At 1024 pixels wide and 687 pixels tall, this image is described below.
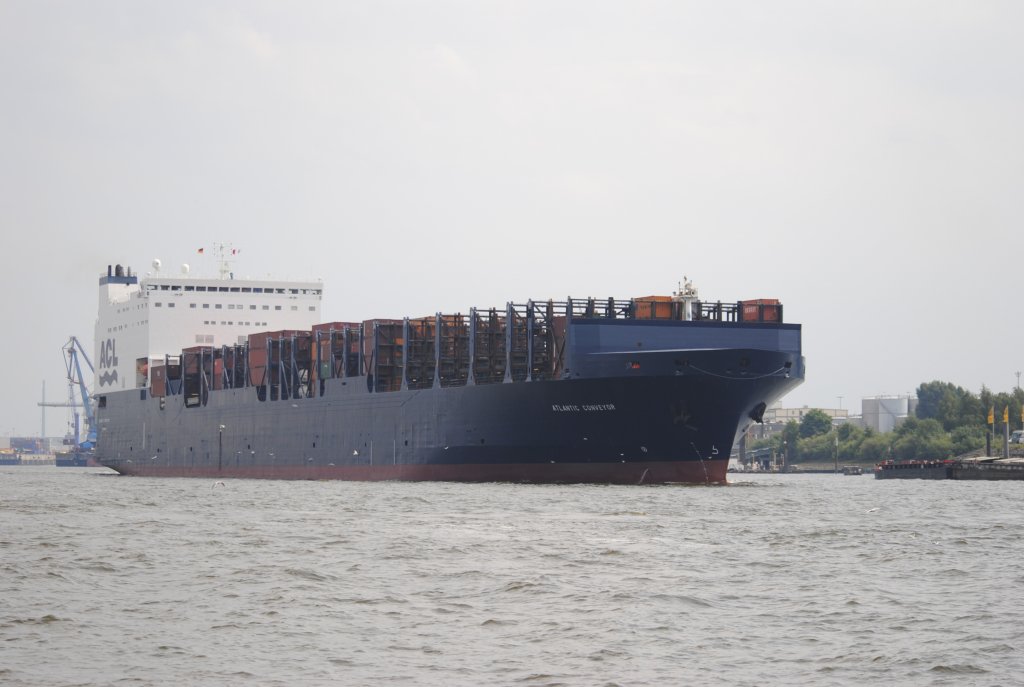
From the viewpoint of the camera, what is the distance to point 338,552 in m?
27.3

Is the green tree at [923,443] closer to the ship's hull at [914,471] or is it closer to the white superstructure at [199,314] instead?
the ship's hull at [914,471]

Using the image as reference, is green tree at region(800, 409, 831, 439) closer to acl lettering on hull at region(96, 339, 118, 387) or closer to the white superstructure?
the white superstructure

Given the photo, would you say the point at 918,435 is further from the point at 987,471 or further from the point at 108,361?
the point at 108,361

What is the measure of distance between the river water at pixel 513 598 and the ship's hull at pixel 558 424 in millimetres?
10858

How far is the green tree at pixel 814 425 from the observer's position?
16012 cm

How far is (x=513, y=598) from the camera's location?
21.3m

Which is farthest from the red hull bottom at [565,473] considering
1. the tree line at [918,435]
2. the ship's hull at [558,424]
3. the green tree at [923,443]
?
the green tree at [923,443]

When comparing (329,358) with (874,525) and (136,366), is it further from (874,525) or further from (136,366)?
(874,525)

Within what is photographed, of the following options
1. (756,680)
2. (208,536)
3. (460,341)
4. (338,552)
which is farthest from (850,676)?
(460,341)

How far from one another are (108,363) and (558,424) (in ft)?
168

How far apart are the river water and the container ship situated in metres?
11.2

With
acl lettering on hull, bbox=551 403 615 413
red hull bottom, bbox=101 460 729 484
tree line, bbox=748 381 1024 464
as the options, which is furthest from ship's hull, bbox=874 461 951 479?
acl lettering on hull, bbox=551 403 615 413

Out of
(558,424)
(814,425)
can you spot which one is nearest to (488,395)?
(558,424)

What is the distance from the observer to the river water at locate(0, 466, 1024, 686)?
16.6 metres
